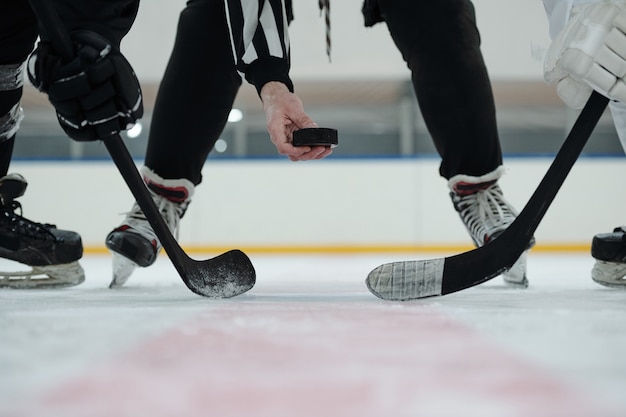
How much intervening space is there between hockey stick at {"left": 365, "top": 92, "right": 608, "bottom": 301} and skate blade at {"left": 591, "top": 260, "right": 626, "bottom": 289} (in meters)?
0.33

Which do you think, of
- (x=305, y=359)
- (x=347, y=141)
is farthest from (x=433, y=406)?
(x=347, y=141)

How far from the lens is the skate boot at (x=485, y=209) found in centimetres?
104

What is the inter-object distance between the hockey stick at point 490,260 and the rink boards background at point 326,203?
2656 mm

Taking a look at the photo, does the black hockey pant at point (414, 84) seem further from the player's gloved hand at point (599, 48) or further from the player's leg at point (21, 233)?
the player's gloved hand at point (599, 48)

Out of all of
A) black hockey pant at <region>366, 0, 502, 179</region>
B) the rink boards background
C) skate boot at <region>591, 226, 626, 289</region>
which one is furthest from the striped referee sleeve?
the rink boards background

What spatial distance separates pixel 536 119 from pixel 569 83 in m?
7.24

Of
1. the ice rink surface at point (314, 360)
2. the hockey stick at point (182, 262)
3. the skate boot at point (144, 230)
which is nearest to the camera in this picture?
the ice rink surface at point (314, 360)

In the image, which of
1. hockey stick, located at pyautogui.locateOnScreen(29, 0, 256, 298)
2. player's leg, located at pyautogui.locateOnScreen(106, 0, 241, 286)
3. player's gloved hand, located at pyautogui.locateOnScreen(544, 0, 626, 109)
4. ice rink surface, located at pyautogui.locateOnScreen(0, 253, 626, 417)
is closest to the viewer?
ice rink surface, located at pyautogui.locateOnScreen(0, 253, 626, 417)

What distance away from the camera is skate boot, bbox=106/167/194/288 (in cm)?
99

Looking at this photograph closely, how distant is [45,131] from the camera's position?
712 cm

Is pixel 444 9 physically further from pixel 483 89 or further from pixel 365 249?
pixel 365 249

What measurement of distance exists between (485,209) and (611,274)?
0.23 m

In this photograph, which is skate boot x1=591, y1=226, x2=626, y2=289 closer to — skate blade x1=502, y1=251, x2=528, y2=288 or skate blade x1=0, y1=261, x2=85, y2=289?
skate blade x1=502, y1=251, x2=528, y2=288

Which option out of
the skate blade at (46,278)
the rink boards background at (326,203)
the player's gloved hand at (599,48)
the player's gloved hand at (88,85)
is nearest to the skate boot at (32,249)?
the skate blade at (46,278)
